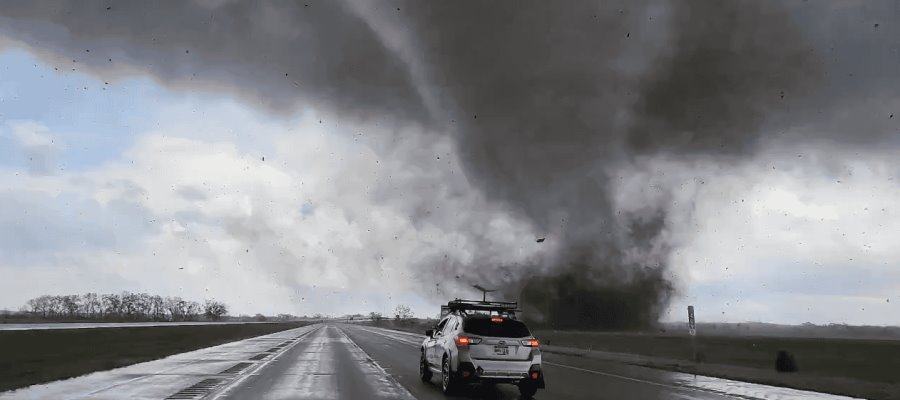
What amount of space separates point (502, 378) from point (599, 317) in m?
155

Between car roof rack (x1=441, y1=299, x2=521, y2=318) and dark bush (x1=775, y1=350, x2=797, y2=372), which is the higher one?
car roof rack (x1=441, y1=299, x2=521, y2=318)

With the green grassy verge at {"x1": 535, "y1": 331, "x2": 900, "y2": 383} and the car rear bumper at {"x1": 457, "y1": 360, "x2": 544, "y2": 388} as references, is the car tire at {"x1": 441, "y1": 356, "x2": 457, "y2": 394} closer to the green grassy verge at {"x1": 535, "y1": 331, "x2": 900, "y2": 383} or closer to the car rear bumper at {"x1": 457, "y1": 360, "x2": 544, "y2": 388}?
the car rear bumper at {"x1": 457, "y1": 360, "x2": 544, "y2": 388}

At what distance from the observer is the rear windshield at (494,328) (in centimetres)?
1625

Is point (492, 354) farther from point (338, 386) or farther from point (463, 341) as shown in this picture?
point (338, 386)

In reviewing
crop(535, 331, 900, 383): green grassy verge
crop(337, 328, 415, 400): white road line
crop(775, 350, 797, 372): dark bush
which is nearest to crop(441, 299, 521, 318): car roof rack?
crop(337, 328, 415, 400): white road line

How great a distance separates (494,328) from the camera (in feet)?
54.0

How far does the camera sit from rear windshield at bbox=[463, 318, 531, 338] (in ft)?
53.3

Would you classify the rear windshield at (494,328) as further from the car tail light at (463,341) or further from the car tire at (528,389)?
the car tire at (528,389)

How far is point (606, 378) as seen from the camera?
73.4ft

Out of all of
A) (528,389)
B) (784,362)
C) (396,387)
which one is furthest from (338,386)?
(784,362)

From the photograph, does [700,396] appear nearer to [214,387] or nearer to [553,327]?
[214,387]

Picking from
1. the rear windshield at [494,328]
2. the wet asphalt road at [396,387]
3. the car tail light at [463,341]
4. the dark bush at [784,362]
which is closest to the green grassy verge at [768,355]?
the dark bush at [784,362]

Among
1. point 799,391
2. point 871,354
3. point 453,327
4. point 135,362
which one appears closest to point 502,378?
point 453,327

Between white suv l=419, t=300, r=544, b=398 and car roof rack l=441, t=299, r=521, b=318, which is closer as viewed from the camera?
white suv l=419, t=300, r=544, b=398
